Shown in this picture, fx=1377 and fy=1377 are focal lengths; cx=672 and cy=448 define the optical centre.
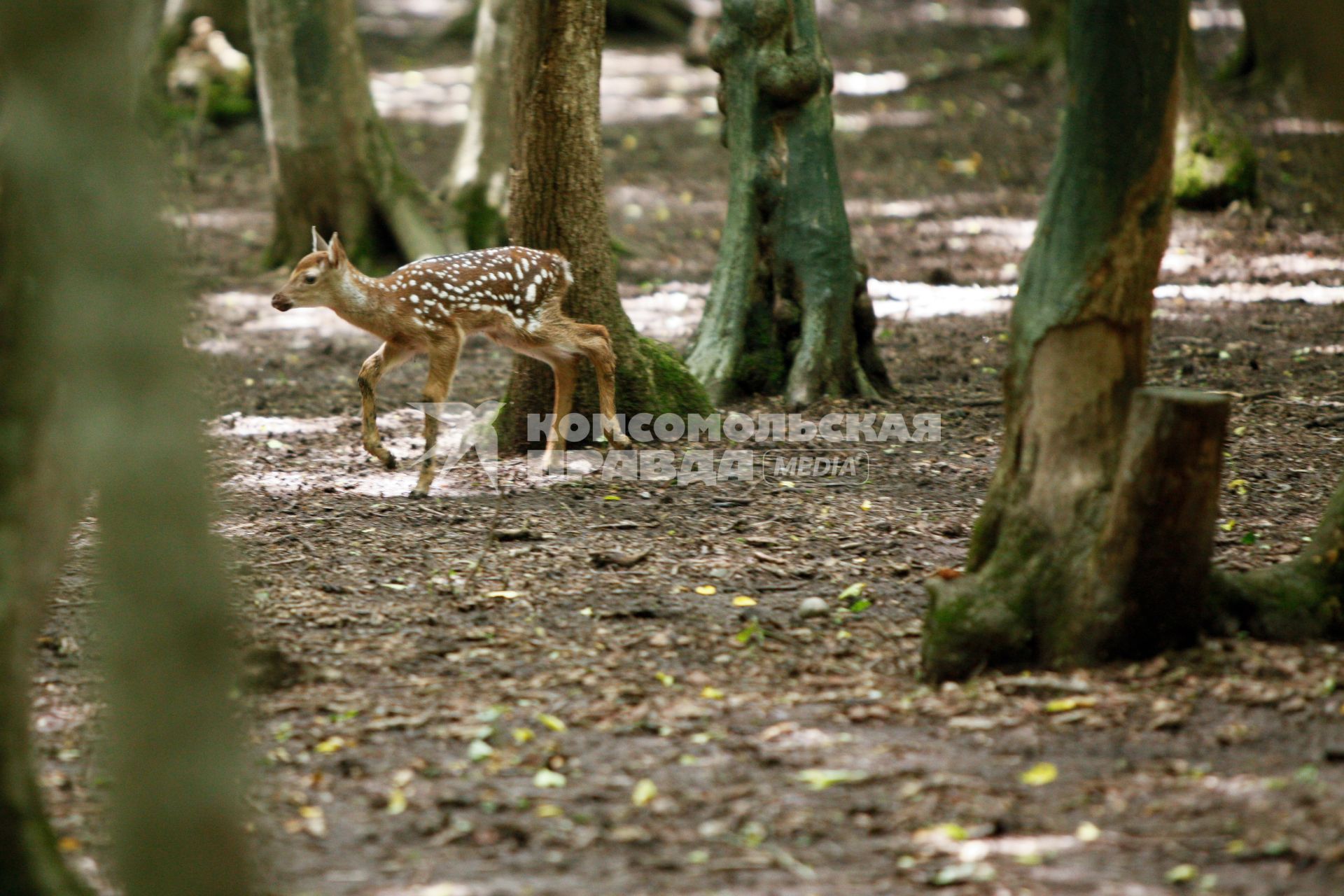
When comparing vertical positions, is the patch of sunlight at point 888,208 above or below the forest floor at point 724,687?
above

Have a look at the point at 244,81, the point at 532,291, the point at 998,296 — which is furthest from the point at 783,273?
the point at 244,81

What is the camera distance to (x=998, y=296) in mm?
11578

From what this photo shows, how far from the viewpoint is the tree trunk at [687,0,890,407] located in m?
8.74

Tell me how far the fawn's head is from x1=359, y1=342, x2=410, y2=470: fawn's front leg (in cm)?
44

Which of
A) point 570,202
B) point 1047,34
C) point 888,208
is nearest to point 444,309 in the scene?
point 570,202

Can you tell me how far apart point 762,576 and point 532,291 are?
224cm

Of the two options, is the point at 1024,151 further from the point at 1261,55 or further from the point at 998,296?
the point at 998,296

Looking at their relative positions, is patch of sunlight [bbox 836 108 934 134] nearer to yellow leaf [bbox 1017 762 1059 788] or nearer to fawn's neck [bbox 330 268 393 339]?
fawn's neck [bbox 330 268 393 339]

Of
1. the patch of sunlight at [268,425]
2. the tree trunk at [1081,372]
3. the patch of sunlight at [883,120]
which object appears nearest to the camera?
the tree trunk at [1081,372]

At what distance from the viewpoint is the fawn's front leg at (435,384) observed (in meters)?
A: 7.38

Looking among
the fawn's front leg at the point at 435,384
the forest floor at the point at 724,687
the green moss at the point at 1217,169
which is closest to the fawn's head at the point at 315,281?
the fawn's front leg at the point at 435,384

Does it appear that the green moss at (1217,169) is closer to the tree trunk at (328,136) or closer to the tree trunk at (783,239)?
the tree trunk at (783,239)

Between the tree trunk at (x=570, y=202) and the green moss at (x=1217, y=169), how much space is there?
6.73 m

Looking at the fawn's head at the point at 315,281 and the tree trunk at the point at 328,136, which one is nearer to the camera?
the fawn's head at the point at 315,281
